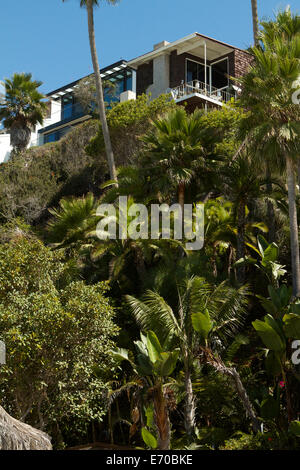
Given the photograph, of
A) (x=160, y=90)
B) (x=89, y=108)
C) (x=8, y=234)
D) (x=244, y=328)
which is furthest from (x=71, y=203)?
(x=89, y=108)

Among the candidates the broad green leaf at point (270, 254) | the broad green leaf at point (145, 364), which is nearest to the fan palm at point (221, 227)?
the broad green leaf at point (270, 254)

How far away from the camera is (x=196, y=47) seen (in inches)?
1222

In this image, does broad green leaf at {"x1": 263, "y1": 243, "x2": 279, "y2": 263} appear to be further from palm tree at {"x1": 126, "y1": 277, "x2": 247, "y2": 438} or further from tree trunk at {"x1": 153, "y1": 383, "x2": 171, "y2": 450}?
tree trunk at {"x1": 153, "y1": 383, "x2": 171, "y2": 450}

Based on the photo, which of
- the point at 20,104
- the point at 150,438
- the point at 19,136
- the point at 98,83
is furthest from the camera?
the point at 19,136

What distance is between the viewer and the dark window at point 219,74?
32219mm

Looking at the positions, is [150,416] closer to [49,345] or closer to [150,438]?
[150,438]

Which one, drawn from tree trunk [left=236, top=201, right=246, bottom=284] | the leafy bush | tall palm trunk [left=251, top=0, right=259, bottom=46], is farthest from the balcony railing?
the leafy bush

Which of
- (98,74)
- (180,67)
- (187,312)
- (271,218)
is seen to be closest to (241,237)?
(271,218)

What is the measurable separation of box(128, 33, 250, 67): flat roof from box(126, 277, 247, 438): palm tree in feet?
62.3

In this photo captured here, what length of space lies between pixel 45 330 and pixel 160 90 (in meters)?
22.5

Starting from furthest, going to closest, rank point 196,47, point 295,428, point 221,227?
point 196,47 → point 221,227 → point 295,428

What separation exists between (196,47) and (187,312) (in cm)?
2081

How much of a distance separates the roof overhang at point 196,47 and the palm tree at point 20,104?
6.93 m

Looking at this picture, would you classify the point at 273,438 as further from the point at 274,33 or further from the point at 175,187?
the point at 274,33
